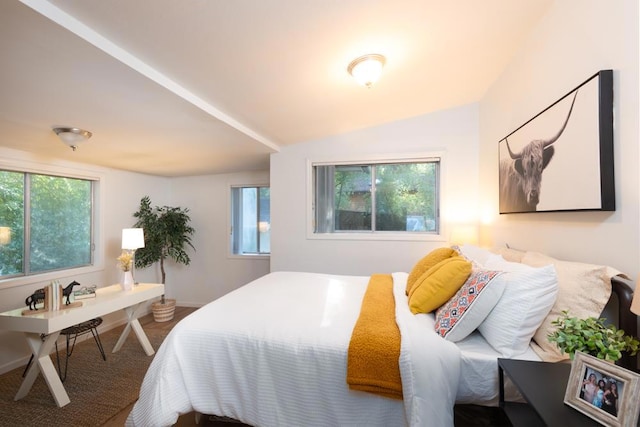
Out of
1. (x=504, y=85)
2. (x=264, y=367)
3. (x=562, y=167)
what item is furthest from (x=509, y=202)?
(x=264, y=367)

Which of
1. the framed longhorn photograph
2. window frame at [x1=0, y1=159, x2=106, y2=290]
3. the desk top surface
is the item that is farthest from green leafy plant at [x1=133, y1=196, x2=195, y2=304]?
the framed longhorn photograph

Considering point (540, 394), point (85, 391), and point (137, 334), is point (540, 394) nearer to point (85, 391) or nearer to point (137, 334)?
point (85, 391)

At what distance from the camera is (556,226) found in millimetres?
1640

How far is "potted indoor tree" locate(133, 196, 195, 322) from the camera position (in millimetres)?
3701

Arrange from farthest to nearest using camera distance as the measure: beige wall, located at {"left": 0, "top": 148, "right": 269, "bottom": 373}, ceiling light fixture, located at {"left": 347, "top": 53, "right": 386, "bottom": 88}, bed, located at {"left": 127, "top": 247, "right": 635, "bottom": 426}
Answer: beige wall, located at {"left": 0, "top": 148, "right": 269, "bottom": 373} → ceiling light fixture, located at {"left": 347, "top": 53, "right": 386, "bottom": 88} → bed, located at {"left": 127, "top": 247, "right": 635, "bottom": 426}

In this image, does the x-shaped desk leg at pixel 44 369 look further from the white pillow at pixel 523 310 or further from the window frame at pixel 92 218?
the white pillow at pixel 523 310

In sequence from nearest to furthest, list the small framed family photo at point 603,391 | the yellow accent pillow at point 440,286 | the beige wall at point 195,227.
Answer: the small framed family photo at point 603,391 < the yellow accent pillow at point 440,286 < the beige wall at point 195,227

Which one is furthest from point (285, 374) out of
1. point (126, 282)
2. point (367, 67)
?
point (126, 282)

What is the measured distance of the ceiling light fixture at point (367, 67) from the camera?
182 cm

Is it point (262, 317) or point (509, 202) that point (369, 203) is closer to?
point (509, 202)

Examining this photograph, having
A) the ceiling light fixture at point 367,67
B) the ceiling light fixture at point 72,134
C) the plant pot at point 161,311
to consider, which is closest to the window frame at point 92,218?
the plant pot at point 161,311

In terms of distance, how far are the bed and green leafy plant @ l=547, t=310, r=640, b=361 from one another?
26 cm

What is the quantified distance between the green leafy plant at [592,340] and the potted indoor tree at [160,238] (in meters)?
4.17

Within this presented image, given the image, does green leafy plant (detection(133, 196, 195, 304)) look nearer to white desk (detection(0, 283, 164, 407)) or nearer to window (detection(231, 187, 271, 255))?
window (detection(231, 187, 271, 255))
